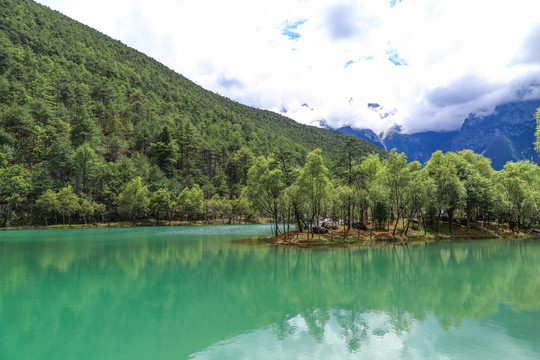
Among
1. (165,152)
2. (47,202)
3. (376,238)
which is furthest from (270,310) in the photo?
(165,152)

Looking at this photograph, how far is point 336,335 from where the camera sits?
12117 mm

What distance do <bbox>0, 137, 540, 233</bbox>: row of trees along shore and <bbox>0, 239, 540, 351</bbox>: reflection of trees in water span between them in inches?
687

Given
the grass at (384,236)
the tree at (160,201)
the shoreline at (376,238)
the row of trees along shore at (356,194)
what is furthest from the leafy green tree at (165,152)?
the grass at (384,236)

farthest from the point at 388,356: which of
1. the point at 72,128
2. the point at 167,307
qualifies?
the point at 72,128

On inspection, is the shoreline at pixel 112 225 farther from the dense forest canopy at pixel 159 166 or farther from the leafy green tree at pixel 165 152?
the leafy green tree at pixel 165 152

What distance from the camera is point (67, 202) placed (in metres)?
80.8

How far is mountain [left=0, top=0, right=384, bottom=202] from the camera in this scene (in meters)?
93.8

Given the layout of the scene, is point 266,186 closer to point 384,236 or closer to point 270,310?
point 384,236

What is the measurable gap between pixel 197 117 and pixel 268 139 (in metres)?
47.5

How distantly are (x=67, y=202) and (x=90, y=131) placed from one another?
39822 millimetres

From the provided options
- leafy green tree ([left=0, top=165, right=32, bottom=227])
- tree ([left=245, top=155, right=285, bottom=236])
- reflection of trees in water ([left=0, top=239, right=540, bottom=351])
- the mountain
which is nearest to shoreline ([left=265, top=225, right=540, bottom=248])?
tree ([left=245, top=155, right=285, bottom=236])

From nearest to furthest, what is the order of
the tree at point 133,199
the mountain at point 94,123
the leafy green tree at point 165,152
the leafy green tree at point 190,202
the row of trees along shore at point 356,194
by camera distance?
1. the row of trees along shore at point 356,194
2. the tree at point 133,199
3. the mountain at point 94,123
4. the leafy green tree at point 190,202
5. the leafy green tree at point 165,152

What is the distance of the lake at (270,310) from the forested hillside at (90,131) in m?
38.3

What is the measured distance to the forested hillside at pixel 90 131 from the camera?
286ft
